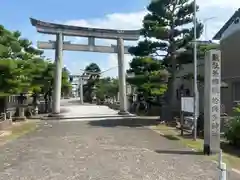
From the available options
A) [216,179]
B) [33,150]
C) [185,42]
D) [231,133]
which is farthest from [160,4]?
[216,179]

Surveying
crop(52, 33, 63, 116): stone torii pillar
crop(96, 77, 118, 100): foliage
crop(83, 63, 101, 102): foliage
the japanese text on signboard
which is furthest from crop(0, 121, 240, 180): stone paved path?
crop(83, 63, 101, 102): foliage

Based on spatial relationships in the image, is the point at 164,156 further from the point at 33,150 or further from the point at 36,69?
the point at 36,69

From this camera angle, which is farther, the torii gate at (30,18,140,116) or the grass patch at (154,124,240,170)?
the torii gate at (30,18,140,116)

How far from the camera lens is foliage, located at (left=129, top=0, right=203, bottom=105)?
2528 cm

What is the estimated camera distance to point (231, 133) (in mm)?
15188

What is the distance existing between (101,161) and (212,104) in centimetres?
451

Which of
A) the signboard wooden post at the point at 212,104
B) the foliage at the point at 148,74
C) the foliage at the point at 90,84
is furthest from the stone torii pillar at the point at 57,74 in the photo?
the foliage at the point at 90,84

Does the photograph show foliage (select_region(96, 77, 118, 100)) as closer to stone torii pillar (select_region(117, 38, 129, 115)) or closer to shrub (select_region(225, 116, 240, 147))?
stone torii pillar (select_region(117, 38, 129, 115))

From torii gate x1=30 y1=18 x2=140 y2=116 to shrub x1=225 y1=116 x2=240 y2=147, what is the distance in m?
19.1

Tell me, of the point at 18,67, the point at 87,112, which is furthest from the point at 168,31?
the point at 87,112

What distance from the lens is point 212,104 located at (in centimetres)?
1338

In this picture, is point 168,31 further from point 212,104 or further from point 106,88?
point 106,88

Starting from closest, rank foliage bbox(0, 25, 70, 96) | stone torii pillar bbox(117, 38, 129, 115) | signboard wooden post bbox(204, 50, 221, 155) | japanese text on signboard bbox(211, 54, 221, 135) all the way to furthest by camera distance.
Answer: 1. signboard wooden post bbox(204, 50, 221, 155)
2. japanese text on signboard bbox(211, 54, 221, 135)
3. foliage bbox(0, 25, 70, 96)
4. stone torii pillar bbox(117, 38, 129, 115)

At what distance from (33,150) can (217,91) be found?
22.2 feet
